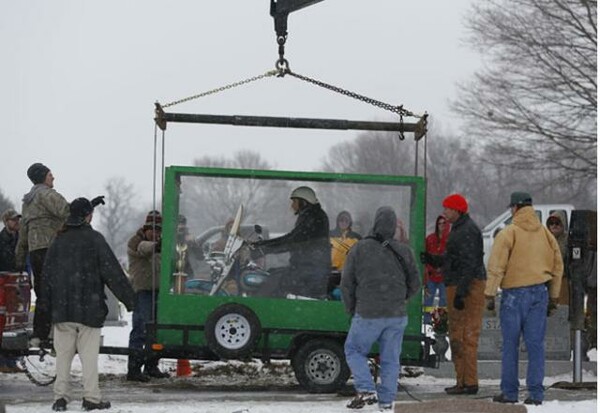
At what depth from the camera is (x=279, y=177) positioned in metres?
12.8

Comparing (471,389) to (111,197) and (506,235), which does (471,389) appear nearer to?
(506,235)

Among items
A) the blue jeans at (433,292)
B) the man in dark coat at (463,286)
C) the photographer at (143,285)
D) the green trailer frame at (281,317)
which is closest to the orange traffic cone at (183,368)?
the photographer at (143,285)

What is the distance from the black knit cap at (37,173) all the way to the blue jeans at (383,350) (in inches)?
161

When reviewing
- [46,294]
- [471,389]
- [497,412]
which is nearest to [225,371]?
[471,389]

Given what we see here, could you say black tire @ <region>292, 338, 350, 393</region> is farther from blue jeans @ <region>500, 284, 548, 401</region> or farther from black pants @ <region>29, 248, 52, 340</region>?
black pants @ <region>29, 248, 52, 340</region>

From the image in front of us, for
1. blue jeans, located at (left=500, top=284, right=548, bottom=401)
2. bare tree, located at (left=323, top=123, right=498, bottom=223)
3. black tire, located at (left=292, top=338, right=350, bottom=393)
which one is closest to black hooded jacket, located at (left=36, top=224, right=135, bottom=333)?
black tire, located at (left=292, top=338, right=350, bottom=393)

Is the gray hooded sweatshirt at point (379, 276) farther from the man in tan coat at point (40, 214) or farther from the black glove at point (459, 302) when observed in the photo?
the man in tan coat at point (40, 214)

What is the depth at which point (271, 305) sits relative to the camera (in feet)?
41.9

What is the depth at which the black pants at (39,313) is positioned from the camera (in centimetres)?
1163

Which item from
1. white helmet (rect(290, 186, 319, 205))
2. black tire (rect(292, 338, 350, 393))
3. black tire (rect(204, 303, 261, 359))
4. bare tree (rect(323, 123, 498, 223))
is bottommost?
black tire (rect(292, 338, 350, 393))

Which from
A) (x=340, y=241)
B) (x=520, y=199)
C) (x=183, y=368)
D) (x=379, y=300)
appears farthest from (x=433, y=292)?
(x=379, y=300)

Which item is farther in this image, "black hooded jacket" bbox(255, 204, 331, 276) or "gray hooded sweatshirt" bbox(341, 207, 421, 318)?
"black hooded jacket" bbox(255, 204, 331, 276)

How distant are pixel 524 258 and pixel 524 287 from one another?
260mm

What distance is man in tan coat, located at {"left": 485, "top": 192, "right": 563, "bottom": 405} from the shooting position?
1126 centimetres
